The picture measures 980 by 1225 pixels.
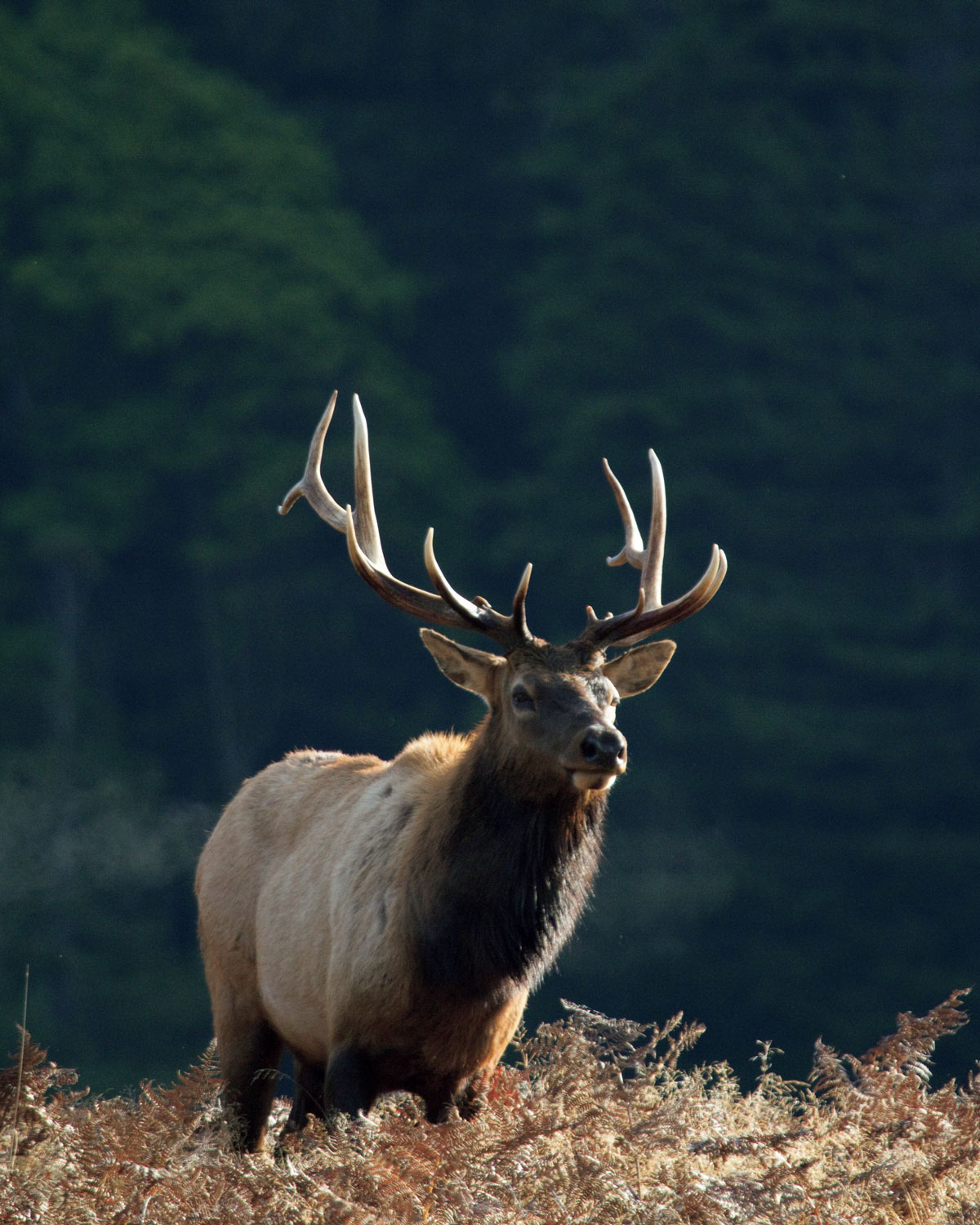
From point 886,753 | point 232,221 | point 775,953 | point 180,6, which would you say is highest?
point 180,6

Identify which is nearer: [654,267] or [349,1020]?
[349,1020]

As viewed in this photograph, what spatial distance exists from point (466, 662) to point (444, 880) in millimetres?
654

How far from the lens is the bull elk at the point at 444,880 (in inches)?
167

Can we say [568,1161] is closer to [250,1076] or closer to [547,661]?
[547,661]

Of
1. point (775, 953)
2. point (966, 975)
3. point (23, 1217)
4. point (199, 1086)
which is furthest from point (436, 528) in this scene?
point (23, 1217)

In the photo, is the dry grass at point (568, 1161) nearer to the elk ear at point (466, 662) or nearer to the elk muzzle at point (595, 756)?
the elk muzzle at point (595, 756)

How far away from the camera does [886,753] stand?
1531 cm

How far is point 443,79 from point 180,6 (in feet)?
10.4

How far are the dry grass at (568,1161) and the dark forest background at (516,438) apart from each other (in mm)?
10515

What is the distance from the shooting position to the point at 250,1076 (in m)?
4.96

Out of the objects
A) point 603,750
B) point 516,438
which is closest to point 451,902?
point 603,750

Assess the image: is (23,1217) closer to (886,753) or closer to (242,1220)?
(242,1220)

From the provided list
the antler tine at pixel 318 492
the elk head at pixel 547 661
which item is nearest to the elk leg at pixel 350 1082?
the elk head at pixel 547 661

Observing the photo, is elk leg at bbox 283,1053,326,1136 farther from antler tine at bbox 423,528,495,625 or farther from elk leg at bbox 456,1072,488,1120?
antler tine at bbox 423,528,495,625
